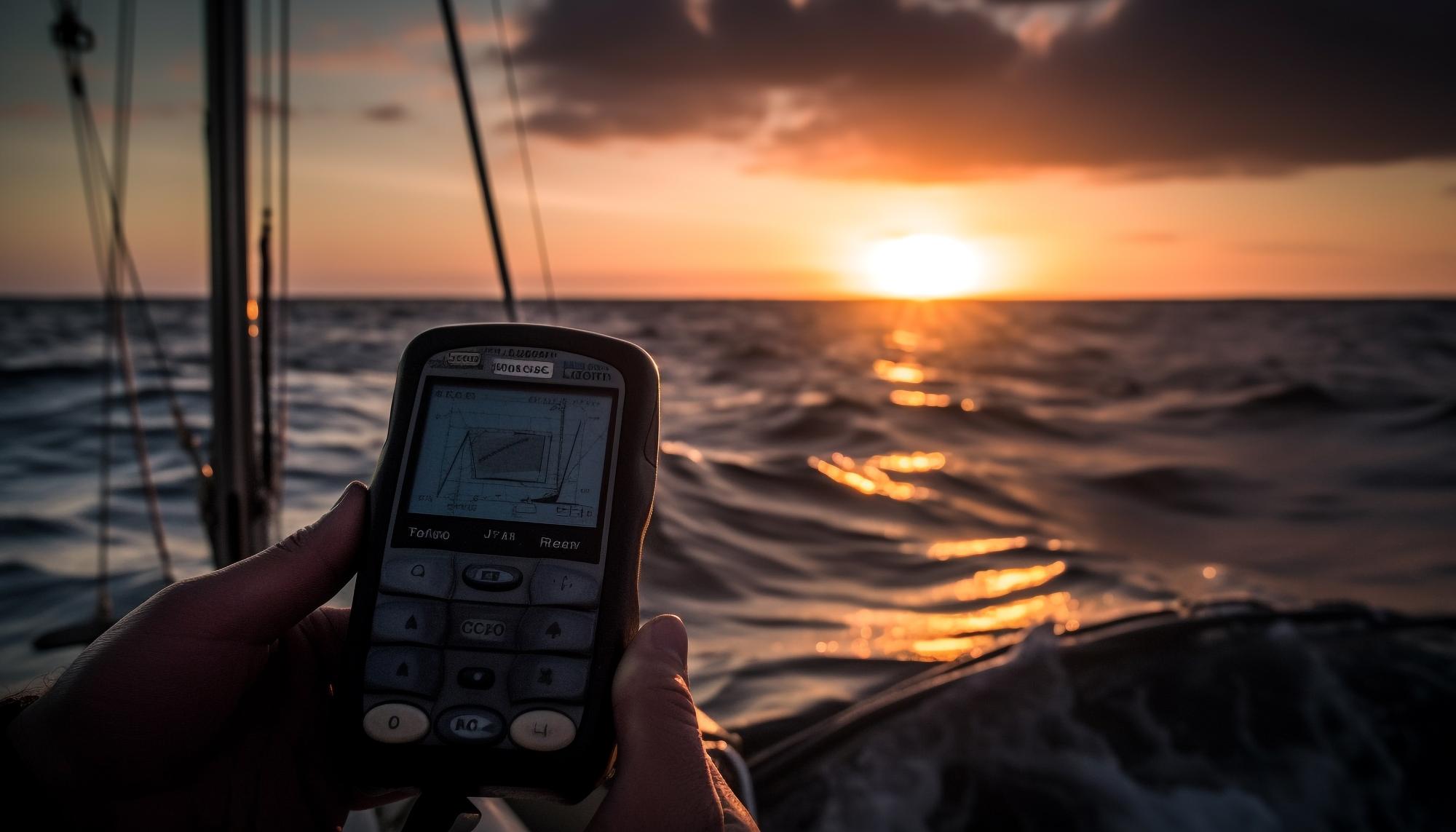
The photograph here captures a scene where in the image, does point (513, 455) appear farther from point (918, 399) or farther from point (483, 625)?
point (918, 399)

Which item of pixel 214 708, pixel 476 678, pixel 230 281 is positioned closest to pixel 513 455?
pixel 476 678

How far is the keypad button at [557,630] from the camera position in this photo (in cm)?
171

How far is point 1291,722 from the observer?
3861 mm

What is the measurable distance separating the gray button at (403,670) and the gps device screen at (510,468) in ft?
0.72

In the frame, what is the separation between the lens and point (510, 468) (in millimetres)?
1908

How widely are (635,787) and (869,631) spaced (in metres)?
3.86

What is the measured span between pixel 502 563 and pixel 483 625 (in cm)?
13

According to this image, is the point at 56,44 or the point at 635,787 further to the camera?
the point at 56,44

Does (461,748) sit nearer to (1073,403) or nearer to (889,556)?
(889,556)

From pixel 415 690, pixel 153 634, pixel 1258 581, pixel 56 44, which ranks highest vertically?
pixel 56 44

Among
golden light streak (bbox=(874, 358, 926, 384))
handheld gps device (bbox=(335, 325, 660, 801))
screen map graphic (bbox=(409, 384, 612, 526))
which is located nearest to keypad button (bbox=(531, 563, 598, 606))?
handheld gps device (bbox=(335, 325, 660, 801))

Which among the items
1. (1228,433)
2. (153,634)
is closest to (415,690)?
(153,634)

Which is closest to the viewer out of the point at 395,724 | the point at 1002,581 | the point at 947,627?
the point at 395,724

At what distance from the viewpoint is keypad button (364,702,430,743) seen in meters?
1.60
